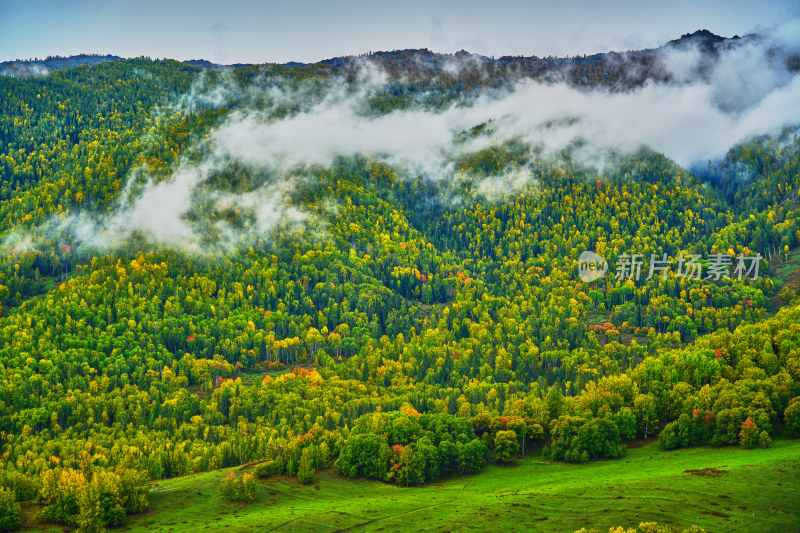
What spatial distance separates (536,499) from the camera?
13862 centimetres

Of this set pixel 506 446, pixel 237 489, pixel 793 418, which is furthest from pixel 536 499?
pixel 793 418

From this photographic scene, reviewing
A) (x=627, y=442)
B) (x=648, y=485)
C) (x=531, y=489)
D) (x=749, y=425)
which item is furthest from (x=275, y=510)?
(x=749, y=425)

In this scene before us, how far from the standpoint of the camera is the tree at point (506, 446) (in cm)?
17875

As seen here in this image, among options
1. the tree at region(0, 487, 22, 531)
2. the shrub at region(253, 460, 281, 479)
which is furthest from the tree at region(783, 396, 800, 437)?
the tree at region(0, 487, 22, 531)

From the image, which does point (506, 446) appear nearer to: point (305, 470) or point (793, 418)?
point (305, 470)

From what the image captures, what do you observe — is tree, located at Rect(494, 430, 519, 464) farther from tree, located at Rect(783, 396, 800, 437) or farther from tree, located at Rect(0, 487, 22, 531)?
tree, located at Rect(0, 487, 22, 531)

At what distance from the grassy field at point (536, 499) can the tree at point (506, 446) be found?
11.2ft

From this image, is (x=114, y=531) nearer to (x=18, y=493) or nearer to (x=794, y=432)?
(x=18, y=493)

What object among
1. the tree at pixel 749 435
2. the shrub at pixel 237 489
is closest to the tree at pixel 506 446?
the tree at pixel 749 435

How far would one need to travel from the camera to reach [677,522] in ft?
387

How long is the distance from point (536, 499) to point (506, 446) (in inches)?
1619

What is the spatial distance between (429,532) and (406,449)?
46.3 m

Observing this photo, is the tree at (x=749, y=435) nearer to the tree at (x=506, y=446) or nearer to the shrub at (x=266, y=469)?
the tree at (x=506, y=446)

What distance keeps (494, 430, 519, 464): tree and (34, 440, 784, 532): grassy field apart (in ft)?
11.2
